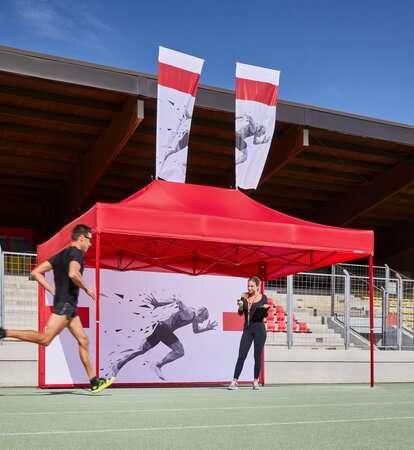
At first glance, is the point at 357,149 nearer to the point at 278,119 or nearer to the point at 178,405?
the point at 278,119

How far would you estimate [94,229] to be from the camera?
10070 mm

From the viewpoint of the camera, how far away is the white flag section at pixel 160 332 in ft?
39.7

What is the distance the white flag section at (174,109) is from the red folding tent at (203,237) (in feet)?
4.62

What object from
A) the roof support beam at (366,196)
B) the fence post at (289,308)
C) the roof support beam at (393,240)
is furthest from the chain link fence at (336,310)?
the roof support beam at (393,240)

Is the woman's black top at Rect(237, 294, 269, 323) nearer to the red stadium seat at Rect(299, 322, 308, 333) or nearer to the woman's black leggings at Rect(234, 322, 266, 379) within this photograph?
the woman's black leggings at Rect(234, 322, 266, 379)

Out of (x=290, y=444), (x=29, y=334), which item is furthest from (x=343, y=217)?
(x=290, y=444)

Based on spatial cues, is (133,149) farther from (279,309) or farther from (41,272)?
(41,272)

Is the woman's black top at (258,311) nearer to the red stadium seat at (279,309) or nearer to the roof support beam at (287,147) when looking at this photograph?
the red stadium seat at (279,309)

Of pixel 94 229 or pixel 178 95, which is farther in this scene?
pixel 178 95

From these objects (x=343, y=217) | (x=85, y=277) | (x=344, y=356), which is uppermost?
(x=343, y=217)

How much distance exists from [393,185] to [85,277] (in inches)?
570

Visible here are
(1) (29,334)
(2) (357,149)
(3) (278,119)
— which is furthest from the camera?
(2) (357,149)

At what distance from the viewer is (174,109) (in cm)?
1373

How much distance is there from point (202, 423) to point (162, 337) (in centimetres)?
672
